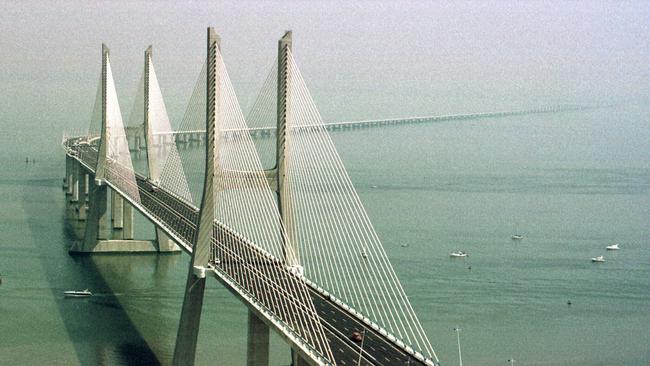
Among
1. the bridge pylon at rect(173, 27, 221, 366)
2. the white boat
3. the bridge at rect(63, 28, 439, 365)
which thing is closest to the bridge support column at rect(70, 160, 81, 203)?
the bridge at rect(63, 28, 439, 365)

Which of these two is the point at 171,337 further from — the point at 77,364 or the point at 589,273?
the point at 589,273

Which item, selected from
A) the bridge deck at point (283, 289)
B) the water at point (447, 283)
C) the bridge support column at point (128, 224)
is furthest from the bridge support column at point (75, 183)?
the bridge deck at point (283, 289)

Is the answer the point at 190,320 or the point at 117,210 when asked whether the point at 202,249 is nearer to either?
the point at 190,320

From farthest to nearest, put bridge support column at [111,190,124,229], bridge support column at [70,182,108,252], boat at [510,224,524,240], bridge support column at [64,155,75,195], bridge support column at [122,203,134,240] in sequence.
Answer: bridge support column at [64,155,75,195], bridge support column at [111,190,124,229], boat at [510,224,524,240], bridge support column at [122,203,134,240], bridge support column at [70,182,108,252]

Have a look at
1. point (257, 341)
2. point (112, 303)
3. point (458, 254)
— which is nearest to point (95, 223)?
point (112, 303)

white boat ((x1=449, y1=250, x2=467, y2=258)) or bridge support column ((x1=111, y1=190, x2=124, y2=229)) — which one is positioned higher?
bridge support column ((x1=111, y1=190, x2=124, y2=229))

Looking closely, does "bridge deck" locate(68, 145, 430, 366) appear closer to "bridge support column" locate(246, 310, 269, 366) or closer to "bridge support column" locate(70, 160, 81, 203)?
"bridge support column" locate(246, 310, 269, 366)
